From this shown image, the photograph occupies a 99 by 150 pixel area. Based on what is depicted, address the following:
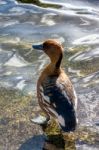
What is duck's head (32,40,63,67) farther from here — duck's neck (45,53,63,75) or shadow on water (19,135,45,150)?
shadow on water (19,135,45,150)

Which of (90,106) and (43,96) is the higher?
(43,96)

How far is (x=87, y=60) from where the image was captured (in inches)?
324

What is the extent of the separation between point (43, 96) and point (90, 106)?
941 millimetres

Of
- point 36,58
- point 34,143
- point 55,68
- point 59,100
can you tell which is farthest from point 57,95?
point 36,58

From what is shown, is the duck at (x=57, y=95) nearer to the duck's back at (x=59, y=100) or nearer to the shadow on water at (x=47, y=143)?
the duck's back at (x=59, y=100)

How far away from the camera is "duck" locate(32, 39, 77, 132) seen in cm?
579

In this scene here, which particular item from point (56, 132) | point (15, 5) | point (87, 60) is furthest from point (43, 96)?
point (15, 5)

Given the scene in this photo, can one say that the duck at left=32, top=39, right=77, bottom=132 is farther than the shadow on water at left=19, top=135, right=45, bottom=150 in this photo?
No

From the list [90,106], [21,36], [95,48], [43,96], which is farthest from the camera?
[21,36]

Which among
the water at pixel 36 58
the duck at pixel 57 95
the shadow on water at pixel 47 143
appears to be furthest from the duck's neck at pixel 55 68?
the shadow on water at pixel 47 143

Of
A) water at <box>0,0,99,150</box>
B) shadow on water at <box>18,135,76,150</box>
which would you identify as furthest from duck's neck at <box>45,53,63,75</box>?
shadow on water at <box>18,135,76,150</box>

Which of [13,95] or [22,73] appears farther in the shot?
[22,73]

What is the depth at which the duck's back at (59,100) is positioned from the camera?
577cm

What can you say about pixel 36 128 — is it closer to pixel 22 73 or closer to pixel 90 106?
pixel 90 106
